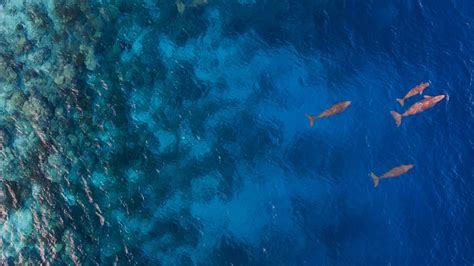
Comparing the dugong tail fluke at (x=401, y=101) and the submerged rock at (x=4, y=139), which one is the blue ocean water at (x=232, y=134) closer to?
the submerged rock at (x=4, y=139)

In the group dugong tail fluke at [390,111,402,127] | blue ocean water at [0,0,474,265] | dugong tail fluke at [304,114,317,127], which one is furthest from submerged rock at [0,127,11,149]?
dugong tail fluke at [390,111,402,127]

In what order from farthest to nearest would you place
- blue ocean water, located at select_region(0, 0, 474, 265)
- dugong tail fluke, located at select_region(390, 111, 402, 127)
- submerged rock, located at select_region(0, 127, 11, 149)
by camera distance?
dugong tail fluke, located at select_region(390, 111, 402, 127) → submerged rock, located at select_region(0, 127, 11, 149) → blue ocean water, located at select_region(0, 0, 474, 265)

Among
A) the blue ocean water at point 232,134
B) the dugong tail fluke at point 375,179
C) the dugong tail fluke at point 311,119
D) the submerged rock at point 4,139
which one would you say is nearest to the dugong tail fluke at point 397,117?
the blue ocean water at point 232,134

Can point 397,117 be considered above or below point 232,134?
Result: above

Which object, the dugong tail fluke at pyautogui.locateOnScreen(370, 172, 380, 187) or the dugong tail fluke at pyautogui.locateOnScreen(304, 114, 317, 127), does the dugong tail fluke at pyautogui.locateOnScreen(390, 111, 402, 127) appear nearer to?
the dugong tail fluke at pyautogui.locateOnScreen(370, 172, 380, 187)

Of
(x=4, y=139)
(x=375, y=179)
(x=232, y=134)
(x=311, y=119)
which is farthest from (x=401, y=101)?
(x=4, y=139)

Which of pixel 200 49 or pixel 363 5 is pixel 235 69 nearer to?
pixel 200 49

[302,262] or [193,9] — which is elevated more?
[193,9]

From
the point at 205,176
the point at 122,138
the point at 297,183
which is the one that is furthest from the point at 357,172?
the point at 122,138

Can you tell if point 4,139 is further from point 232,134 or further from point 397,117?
point 397,117
